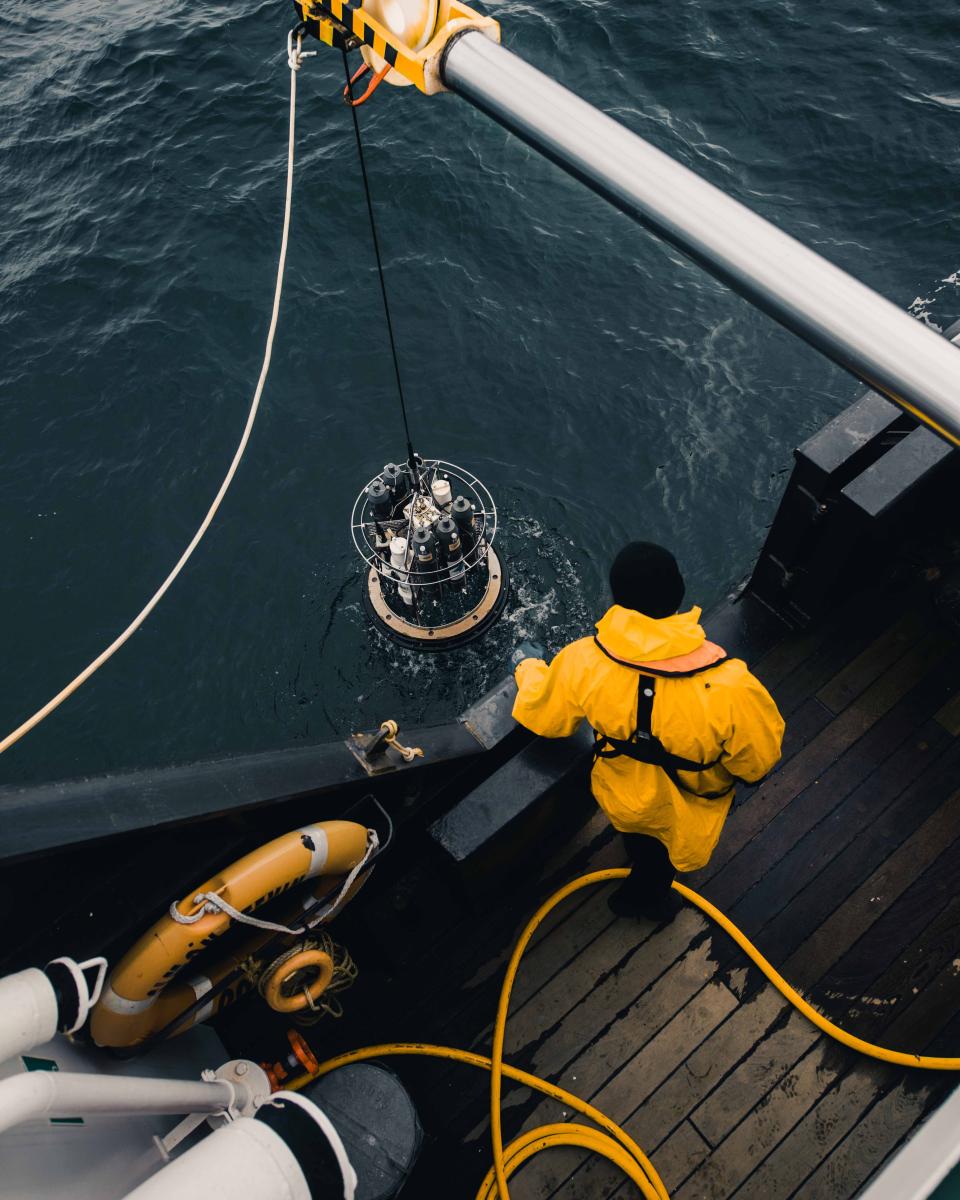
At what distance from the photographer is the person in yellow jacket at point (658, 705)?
3428mm

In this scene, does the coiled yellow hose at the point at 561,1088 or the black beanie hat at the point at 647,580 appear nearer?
the black beanie hat at the point at 647,580

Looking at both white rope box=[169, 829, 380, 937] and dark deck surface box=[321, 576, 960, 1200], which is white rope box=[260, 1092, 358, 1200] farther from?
dark deck surface box=[321, 576, 960, 1200]

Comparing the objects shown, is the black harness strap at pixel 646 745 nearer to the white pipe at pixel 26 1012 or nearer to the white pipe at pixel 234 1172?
the white pipe at pixel 234 1172

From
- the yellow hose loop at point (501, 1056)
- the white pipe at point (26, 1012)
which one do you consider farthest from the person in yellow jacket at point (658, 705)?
the white pipe at point (26, 1012)

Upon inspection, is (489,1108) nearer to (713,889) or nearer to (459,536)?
(713,889)

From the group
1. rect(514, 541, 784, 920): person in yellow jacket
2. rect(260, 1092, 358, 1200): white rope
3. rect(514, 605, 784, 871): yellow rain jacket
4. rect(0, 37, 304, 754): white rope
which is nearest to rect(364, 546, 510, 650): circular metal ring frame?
rect(0, 37, 304, 754): white rope

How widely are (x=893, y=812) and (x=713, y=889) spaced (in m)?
1.24

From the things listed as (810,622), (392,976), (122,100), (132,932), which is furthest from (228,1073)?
(122,100)

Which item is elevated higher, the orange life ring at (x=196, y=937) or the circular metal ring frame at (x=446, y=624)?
the circular metal ring frame at (x=446, y=624)

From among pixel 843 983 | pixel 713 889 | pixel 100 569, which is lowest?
pixel 843 983

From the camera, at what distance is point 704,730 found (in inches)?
138

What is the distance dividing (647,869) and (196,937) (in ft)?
7.86

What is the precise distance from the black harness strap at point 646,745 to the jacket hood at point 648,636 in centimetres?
5

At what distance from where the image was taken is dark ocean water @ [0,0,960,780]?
9.38m
